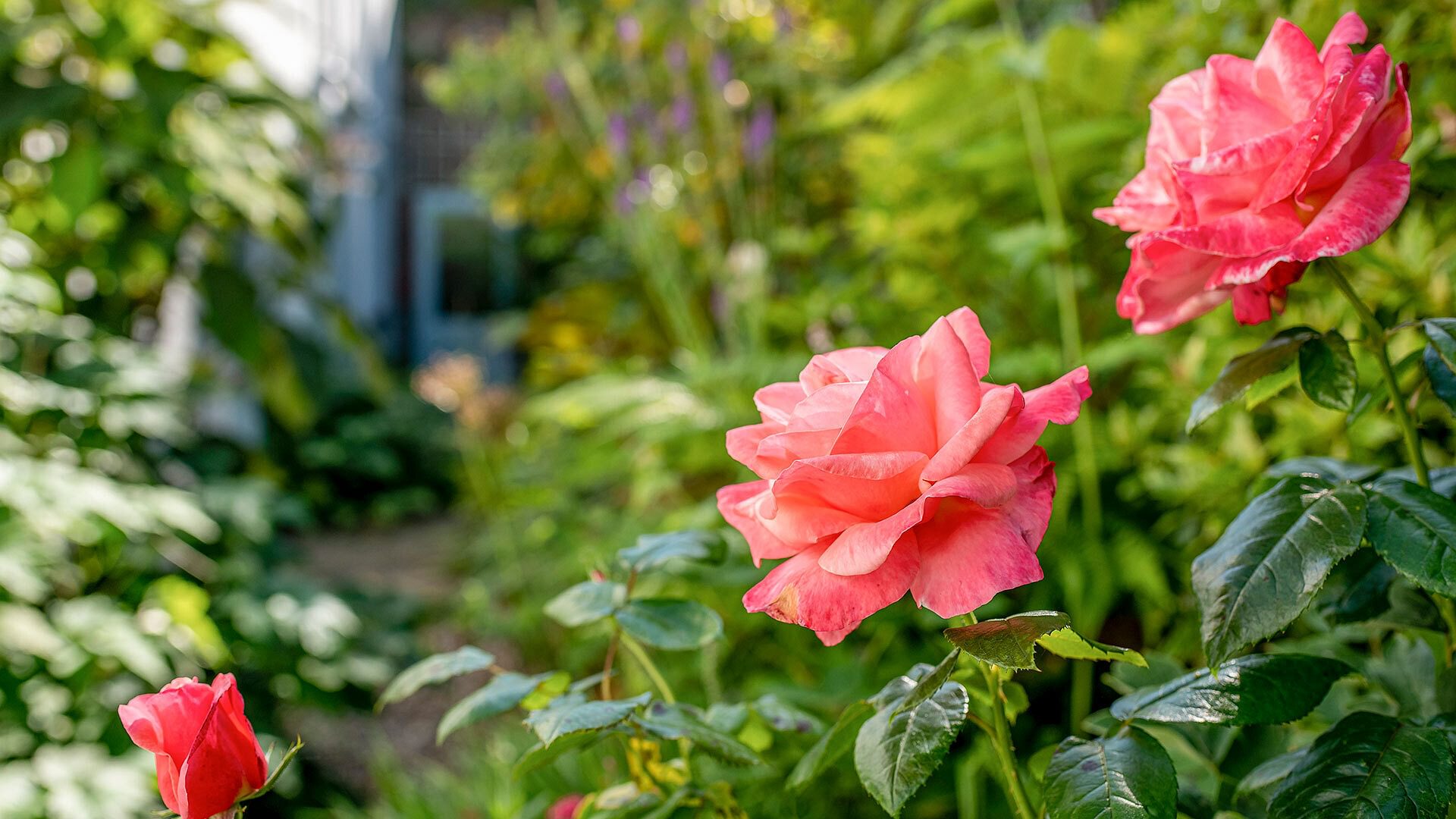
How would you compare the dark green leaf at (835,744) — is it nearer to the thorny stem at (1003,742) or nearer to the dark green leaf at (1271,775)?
the thorny stem at (1003,742)

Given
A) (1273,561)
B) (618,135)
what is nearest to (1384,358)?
(1273,561)

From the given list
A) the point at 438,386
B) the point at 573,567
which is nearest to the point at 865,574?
the point at 573,567

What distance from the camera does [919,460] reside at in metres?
0.32

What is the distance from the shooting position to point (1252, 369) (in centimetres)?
43

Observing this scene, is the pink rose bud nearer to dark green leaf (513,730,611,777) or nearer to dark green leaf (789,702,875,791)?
dark green leaf (513,730,611,777)

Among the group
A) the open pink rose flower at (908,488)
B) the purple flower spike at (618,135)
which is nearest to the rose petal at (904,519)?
the open pink rose flower at (908,488)

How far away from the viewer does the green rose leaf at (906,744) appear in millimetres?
329

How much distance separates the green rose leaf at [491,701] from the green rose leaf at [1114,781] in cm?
24

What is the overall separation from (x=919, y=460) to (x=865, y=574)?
43 mm

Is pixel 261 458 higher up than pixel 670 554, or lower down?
lower down

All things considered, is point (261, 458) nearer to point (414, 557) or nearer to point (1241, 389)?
point (1241, 389)

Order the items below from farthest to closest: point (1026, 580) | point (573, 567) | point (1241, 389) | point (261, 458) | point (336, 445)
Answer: point (336, 445)
point (573, 567)
point (261, 458)
point (1241, 389)
point (1026, 580)

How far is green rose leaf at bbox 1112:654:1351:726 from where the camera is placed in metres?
0.35

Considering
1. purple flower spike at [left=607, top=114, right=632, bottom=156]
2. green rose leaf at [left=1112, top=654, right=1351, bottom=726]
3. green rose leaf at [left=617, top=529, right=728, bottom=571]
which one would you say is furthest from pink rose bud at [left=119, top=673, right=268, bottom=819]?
purple flower spike at [left=607, top=114, right=632, bottom=156]
